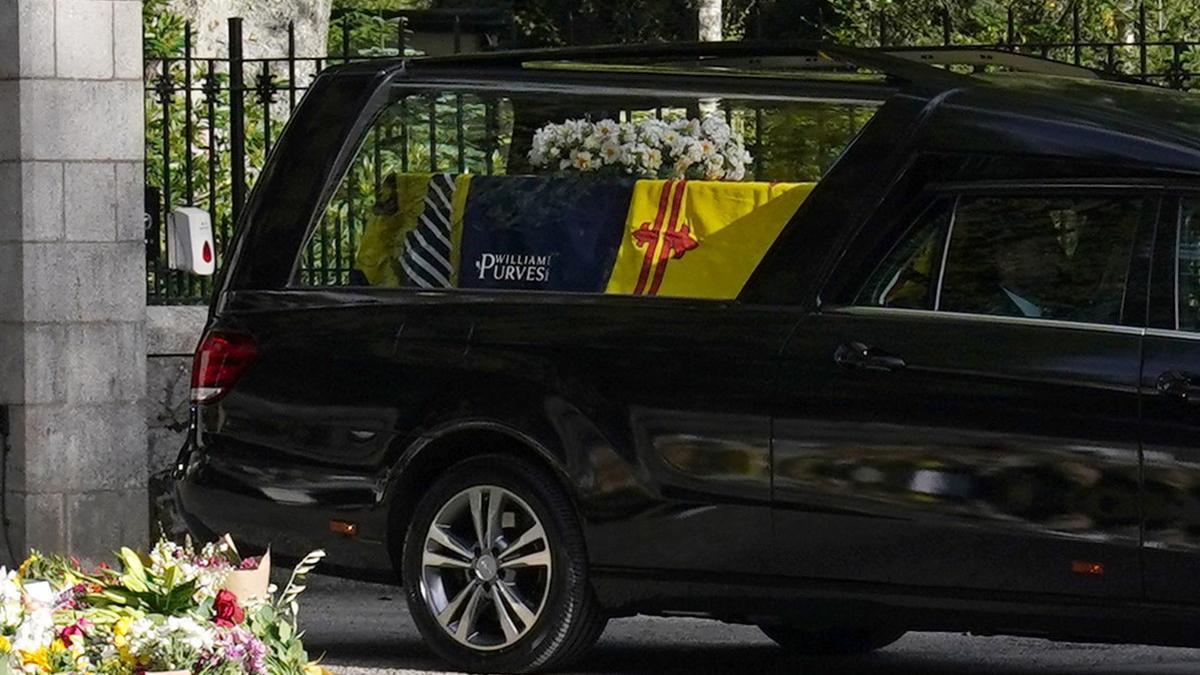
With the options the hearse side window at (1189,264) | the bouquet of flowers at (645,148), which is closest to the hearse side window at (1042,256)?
the hearse side window at (1189,264)

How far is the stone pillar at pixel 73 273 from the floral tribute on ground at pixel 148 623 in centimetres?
652

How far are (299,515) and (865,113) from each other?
6.88 feet

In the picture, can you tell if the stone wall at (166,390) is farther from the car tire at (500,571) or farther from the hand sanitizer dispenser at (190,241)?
the car tire at (500,571)

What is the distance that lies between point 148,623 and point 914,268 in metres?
3.18

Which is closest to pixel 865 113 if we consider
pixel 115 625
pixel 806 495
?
pixel 806 495

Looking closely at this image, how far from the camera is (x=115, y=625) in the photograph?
5.17m

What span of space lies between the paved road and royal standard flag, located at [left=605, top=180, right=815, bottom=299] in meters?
1.18

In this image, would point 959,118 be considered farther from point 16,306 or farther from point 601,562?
point 16,306

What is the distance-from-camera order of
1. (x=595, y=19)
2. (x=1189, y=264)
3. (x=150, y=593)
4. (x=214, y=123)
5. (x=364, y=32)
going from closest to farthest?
1. (x=150, y=593)
2. (x=1189, y=264)
3. (x=214, y=123)
4. (x=364, y=32)
5. (x=595, y=19)

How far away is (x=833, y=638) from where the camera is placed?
30.3 ft

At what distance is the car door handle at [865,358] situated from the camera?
25.0ft

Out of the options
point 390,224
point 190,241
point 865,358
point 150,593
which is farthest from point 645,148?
point 150,593

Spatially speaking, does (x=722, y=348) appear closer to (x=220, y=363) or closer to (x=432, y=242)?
(x=432, y=242)

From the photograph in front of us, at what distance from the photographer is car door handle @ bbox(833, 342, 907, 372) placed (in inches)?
300
